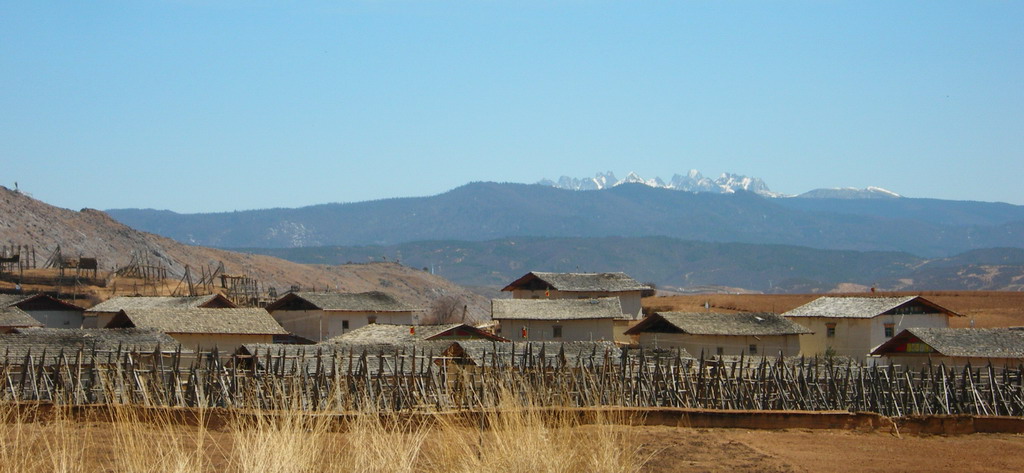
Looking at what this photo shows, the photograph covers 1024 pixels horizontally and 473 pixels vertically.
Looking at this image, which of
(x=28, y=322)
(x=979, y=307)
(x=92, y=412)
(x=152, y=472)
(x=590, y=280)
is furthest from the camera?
(x=979, y=307)

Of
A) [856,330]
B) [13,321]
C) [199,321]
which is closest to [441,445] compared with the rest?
[199,321]

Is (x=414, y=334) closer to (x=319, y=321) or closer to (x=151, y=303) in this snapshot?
(x=319, y=321)

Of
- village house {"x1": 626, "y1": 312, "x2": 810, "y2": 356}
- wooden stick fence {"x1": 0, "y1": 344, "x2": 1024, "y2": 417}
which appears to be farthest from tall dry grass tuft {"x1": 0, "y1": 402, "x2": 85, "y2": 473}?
village house {"x1": 626, "y1": 312, "x2": 810, "y2": 356}

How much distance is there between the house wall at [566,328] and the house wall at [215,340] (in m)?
11.5

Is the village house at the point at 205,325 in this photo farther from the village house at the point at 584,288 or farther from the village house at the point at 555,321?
the village house at the point at 584,288

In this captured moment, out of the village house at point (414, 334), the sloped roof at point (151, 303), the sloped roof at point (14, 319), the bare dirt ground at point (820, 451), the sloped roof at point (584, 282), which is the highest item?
the sloped roof at point (584, 282)

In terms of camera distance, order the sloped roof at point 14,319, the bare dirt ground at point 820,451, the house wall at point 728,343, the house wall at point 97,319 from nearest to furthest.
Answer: the bare dirt ground at point 820,451, the sloped roof at point 14,319, the house wall at point 728,343, the house wall at point 97,319

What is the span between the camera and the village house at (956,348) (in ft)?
128

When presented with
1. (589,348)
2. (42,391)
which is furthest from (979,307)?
(42,391)

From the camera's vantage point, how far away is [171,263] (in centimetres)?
11138

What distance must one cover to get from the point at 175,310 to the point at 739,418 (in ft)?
92.2

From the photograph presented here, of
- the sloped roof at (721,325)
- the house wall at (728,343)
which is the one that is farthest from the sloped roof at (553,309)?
the house wall at (728,343)

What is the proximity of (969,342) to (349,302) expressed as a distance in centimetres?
3042

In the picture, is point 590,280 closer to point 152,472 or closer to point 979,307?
point 979,307
